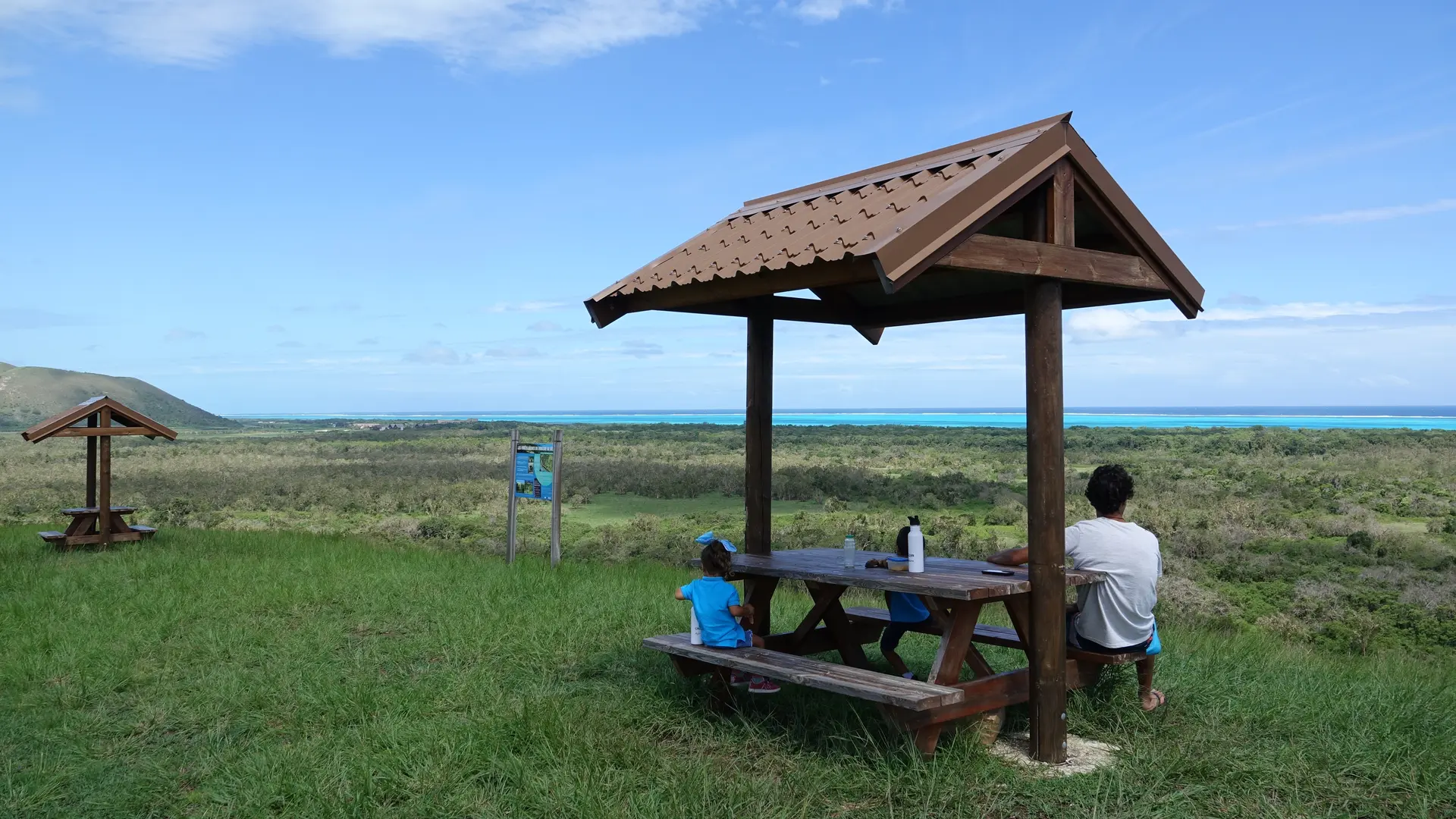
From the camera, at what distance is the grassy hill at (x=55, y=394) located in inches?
3233

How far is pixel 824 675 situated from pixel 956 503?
27.1 meters

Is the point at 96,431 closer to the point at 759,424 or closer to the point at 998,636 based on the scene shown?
the point at 759,424

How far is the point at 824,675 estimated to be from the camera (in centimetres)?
494

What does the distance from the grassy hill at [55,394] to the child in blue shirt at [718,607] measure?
7907cm

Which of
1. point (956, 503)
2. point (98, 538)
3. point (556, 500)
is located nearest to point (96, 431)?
point (98, 538)

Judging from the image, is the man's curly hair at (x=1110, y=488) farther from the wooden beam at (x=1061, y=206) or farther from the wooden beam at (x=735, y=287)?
the wooden beam at (x=735, y=287)

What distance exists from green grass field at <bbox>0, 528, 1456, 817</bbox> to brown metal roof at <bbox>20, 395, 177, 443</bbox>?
5.30 metres

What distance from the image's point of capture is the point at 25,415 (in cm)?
8300

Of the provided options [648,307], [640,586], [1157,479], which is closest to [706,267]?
[648,307]

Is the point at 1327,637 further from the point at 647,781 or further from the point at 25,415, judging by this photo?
the point at 25,415

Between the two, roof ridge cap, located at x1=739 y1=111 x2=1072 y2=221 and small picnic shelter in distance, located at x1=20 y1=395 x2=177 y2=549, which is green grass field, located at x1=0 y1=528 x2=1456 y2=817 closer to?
roof ridge cap, located at x1=739 y1=111 x2=1072 y2=221

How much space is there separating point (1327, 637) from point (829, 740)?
42.4 ft

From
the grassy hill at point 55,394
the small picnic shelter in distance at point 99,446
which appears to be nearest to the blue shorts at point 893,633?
the small picnic shelter in distance at point 99,446

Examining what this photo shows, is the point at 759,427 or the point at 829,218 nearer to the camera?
the point at 829,218
